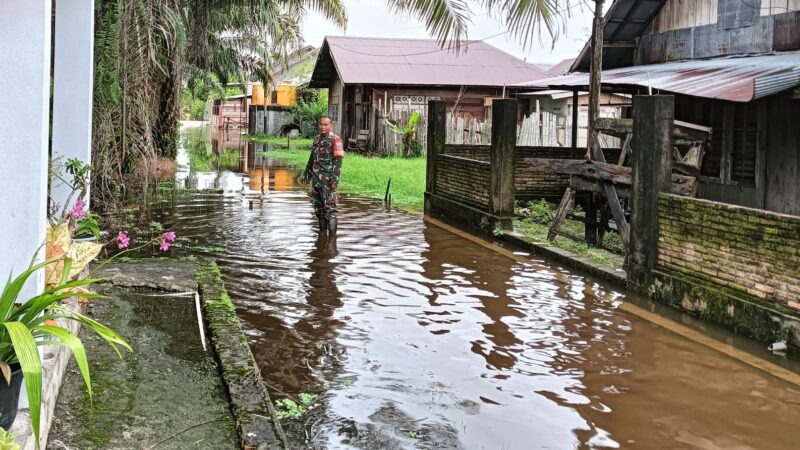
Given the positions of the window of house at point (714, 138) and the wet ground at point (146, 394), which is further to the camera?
the window of house at point (714, 138)

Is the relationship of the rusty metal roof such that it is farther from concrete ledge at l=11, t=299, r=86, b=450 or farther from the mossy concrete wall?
concrete ledge at l=11, t=299, r=86, b=450

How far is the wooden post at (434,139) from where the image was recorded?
1588 centimetres

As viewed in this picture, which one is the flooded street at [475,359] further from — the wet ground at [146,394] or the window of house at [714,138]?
the window of house at [714,138]

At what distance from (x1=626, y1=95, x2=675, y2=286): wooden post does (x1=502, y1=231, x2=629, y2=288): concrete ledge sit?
0.28 meters

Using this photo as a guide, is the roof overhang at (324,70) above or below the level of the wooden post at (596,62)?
above

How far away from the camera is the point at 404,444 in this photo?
4.90 metres

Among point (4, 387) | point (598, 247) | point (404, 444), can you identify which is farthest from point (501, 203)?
point (4, 387)

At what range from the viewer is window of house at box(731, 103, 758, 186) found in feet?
41.0

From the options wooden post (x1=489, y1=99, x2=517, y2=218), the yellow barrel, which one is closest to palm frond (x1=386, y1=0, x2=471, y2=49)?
wooden post (x1=489, y1=99, x2=517, y2=218)

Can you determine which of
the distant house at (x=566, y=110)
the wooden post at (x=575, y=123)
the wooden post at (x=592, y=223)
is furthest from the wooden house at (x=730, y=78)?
the distant house at (x=566, y=110)

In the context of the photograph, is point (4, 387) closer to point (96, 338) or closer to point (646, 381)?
point (96, 338)

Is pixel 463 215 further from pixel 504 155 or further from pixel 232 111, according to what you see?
pixel 232 111

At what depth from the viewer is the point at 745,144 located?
12656mm

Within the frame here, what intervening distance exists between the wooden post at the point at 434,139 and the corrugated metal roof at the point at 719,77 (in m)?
2.13
